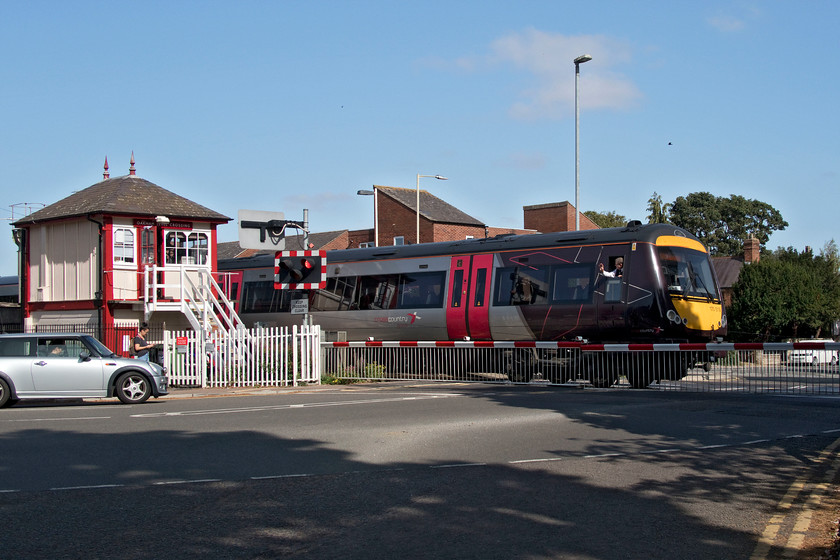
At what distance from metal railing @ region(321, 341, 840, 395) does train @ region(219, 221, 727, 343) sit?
766mm

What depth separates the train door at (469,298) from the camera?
2231 cm

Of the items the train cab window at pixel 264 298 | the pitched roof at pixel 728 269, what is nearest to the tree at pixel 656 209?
the pitched roof at pixel 728 269

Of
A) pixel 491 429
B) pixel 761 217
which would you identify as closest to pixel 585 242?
pixel 491 429

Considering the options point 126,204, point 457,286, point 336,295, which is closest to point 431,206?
point 336,295

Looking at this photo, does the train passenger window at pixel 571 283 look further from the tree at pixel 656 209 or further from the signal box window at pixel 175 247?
the tree at pixel 656 209

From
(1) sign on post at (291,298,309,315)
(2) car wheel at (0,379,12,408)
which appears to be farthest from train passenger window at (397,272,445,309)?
(2) car wheel at (0,379,12,408)

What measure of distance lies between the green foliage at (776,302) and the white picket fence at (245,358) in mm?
41556

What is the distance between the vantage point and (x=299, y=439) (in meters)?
11.1

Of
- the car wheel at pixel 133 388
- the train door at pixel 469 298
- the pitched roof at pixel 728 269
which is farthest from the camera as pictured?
the pitched roof at pixel 728 269

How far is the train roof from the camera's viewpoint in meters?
19.9

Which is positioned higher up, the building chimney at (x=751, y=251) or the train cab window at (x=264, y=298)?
the building chimney at (x=751, y=251)

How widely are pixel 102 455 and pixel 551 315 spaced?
12.9 meters

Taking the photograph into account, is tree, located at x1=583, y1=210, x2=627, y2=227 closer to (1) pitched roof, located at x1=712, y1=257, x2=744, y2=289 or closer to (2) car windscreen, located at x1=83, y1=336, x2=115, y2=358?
(1) pitched roof, located at x1=712, y1=257, x2=744, y2=289

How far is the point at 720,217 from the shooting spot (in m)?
88.6
